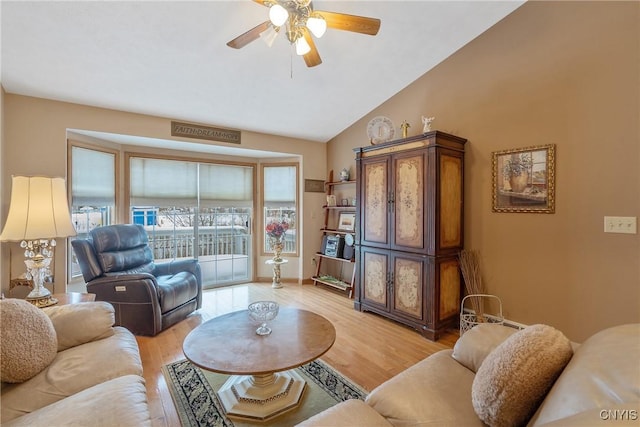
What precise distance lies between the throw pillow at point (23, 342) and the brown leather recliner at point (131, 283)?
1.32 metres

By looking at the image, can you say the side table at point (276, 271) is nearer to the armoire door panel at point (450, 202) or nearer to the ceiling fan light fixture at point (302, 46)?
the armoire door panel at point (450, 202)

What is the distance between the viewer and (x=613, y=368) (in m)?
0.82

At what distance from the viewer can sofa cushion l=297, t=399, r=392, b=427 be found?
107cm

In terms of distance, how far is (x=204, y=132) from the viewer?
3.88 m

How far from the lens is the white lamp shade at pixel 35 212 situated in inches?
74.5

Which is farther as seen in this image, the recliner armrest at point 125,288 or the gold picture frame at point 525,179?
the recliner armrest at point 125,288

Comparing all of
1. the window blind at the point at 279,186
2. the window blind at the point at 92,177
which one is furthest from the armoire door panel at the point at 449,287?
the window blind at the point at 92,177

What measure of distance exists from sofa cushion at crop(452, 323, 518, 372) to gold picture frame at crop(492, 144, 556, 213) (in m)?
1.57

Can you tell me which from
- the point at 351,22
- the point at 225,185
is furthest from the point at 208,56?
the point at 225,185

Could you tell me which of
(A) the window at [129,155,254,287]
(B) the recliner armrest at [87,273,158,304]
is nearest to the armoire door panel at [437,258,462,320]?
(B) the recliner armrest at [87,273,158,304]

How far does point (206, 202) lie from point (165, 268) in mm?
1341

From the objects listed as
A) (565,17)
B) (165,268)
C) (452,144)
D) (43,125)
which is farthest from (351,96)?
(43,125)

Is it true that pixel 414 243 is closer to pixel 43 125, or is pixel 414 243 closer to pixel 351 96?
pixel 351 96

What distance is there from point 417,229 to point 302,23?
212 cm
